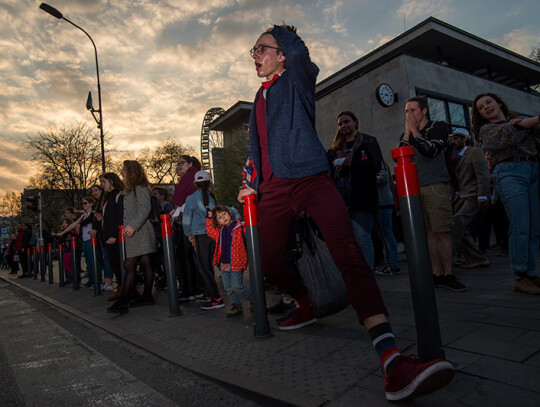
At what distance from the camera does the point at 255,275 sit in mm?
3057

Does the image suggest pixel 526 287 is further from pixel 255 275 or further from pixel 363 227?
pixel 255 275

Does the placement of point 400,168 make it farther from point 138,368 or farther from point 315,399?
point 138,368

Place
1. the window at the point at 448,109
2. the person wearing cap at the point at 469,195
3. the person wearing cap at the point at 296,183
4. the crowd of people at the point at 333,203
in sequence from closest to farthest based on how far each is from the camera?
the person wearing cap at the point at 296,183, the crowd of people at the point at 333,203, the person wearing cap at the point at 469,195, the window at the point at 448,109

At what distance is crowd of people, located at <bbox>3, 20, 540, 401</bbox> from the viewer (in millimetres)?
2113

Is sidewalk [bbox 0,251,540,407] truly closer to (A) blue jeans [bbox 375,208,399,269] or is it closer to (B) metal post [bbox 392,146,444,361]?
(B) metal post [bbox 392,146,444,361]

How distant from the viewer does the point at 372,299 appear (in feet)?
6.27

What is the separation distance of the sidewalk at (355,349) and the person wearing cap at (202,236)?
468mm

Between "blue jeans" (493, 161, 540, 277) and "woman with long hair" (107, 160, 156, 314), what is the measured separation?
4.23 meters

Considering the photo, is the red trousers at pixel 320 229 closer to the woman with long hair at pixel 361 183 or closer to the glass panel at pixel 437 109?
the woman with long hair at pixel 361 183

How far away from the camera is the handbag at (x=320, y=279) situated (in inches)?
110

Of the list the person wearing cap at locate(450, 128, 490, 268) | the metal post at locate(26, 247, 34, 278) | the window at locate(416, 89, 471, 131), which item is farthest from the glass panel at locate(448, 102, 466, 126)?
the metal post at locate(26, 247, 34, 278)

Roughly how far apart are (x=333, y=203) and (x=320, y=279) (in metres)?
0.85

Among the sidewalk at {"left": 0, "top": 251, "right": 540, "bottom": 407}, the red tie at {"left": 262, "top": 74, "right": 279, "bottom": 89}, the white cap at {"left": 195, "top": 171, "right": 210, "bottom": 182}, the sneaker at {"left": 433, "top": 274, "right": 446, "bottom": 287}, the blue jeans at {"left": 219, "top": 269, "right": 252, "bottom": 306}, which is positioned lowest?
the sidewalk at {"left": 0, "top": 251, "right": 540, "bottom": 407}

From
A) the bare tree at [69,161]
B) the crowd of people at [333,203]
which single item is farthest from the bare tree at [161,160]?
the crowd of people at [333,203]
